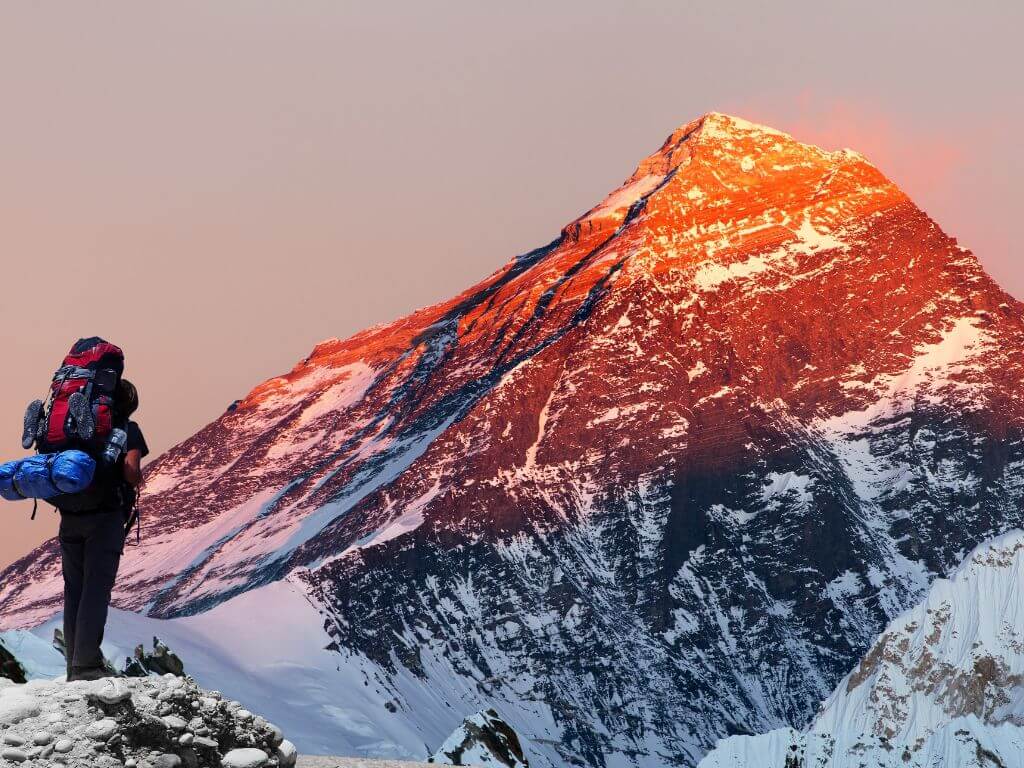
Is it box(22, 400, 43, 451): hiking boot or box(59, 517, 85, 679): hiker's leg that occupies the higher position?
box(22, 400, 43, 451): hiking boot

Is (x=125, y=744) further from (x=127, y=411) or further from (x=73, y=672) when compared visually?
(x=127, y=411)

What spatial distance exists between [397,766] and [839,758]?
15976 cm

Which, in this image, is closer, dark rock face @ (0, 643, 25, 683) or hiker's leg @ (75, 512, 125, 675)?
hiker's leg @ (75, 512, 125, 675)

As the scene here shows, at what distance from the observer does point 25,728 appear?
14258 millimetres

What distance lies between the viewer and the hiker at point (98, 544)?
15.9 meters

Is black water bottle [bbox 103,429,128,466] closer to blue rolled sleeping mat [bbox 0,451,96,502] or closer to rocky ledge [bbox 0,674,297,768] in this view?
blue rolled sleeping mat [bbox 0,451,96,502]

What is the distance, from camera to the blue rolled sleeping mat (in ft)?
50.5

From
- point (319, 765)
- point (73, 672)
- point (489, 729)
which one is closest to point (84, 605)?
point (73, 672)

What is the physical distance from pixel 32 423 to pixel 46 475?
2.44 ft

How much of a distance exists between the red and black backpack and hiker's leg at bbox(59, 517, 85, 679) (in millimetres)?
727

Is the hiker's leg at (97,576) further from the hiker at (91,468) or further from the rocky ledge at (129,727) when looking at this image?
the rocky ledge at (129,727)

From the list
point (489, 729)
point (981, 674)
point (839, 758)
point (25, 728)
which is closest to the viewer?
point (25, 728)

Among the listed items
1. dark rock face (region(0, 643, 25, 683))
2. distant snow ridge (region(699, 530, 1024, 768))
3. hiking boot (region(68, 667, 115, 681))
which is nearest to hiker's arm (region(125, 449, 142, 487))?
hiking boot (region(68, 667, 115, 681))

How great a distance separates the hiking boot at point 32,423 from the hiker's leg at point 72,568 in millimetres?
765
